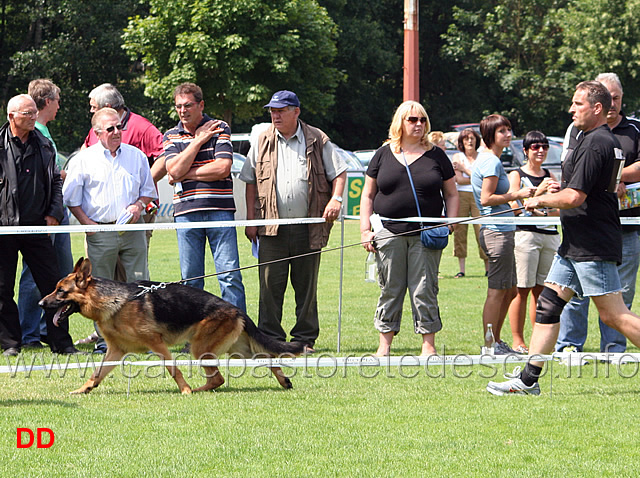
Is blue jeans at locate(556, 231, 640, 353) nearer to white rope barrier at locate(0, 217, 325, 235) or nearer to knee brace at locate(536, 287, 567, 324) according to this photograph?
knee brace at locate(536, 287, 567, 324)

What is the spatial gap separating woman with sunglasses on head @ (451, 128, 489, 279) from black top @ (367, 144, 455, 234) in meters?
4.19

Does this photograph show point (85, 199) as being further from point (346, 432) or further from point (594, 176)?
point (594, 176)

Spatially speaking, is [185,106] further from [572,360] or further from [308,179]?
[572,360]

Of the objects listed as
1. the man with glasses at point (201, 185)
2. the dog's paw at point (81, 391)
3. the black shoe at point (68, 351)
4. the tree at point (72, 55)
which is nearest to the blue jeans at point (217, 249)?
the man with glasses at point (201, 185)

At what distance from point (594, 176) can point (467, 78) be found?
129 ft

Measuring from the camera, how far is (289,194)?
733 cm

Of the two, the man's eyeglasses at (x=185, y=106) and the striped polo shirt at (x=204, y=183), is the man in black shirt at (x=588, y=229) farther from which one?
the man's eyeglasses at (x=185, y=106)

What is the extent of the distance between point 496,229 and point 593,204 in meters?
1.80

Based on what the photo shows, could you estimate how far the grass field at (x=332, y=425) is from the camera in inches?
163

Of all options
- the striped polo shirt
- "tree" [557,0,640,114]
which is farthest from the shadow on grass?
"tree" [557,0,640,114]

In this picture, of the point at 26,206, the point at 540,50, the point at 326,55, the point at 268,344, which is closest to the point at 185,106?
the point at 26,206

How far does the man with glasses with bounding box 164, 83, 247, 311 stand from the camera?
23.4 feet

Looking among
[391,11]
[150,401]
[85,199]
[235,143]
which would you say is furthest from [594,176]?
[391,11]

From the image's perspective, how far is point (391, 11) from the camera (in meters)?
43.1
